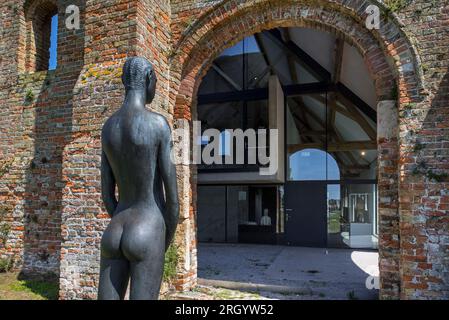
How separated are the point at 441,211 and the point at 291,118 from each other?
7882mm

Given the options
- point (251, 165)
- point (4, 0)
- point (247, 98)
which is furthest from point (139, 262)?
point (247, 98)

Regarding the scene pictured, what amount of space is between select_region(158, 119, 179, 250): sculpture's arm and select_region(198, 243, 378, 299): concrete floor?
11.8 feet

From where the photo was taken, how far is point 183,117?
5734 millimetres

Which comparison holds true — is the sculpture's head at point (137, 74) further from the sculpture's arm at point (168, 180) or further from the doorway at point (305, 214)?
Result: the doorway at point (305, 214)

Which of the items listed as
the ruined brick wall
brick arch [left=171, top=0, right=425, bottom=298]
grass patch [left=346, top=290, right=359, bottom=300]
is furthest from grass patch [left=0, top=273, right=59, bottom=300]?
the ruined brick wall

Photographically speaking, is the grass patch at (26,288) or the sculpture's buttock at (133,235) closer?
the sculpture's buttock at (133,235)

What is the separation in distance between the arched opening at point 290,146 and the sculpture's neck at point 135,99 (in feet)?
26.9

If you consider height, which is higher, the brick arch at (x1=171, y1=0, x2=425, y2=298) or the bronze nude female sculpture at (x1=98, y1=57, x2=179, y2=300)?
the brick arch at (x1=171, y1=0, x2=425, y2=298)

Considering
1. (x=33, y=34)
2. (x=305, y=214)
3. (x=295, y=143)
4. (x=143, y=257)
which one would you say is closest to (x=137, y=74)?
(x=143, y=257)

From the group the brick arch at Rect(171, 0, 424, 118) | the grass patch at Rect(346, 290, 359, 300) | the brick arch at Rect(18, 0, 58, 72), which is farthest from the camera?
the brick arch at Rect(18, 0, 58, 72)

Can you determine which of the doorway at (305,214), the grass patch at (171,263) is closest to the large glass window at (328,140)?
the doorway at (305,214)

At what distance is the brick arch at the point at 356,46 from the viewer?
15.0 feet

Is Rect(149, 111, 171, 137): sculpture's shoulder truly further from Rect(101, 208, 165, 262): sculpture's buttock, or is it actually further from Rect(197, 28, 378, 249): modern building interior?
Rect(197, 28, 378, 249): modern building interior

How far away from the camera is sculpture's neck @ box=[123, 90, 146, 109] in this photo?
259cm
